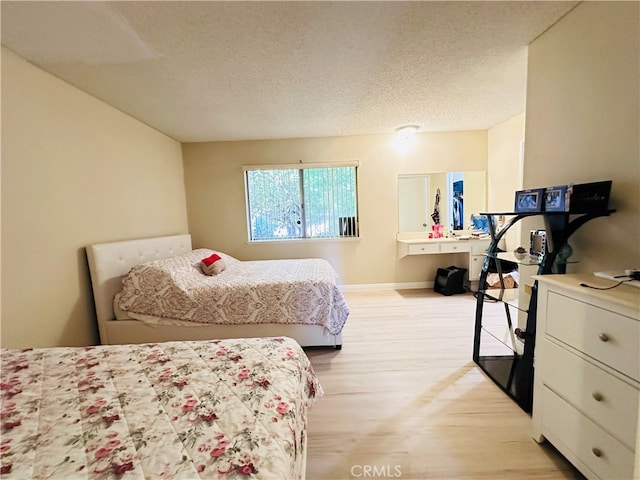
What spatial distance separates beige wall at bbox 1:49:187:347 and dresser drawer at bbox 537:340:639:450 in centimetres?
300

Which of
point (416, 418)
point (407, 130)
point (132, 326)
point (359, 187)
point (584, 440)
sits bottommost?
point (416, 418)

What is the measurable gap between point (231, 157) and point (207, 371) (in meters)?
3.38

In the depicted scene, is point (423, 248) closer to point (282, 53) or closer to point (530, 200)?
point (530, 200)

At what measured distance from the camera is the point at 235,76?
6.63 ft

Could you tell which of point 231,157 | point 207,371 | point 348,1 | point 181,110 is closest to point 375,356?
point 207,371

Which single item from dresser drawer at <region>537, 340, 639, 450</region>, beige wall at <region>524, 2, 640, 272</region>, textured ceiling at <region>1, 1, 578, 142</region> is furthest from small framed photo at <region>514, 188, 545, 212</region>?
textured ceiling at <region>1, 1, 578, 142</region>

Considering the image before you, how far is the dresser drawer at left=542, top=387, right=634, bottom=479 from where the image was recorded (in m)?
1.00

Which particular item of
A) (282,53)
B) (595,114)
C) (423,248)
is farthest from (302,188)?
(595,114)

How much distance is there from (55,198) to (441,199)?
430 centimetres

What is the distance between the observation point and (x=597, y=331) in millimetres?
1064

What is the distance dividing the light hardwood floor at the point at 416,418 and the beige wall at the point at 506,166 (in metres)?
1.91

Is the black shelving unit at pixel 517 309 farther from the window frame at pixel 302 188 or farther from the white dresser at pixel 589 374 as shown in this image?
the window frame at pixel 302 188

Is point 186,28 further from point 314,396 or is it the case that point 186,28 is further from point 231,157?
point 231,157

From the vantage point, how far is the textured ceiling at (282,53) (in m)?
1.40
